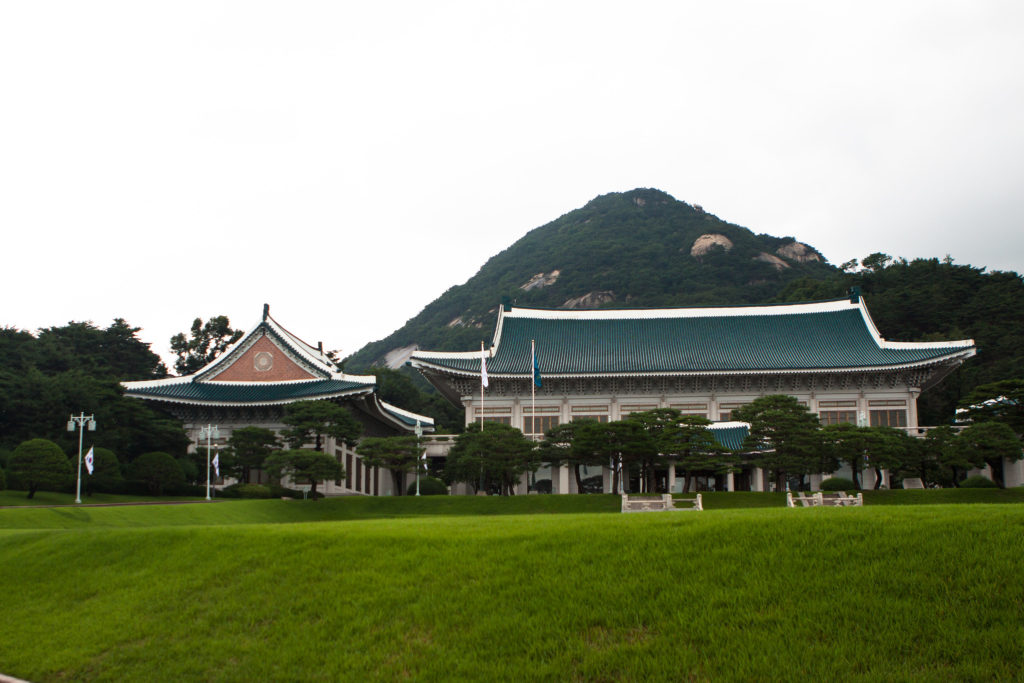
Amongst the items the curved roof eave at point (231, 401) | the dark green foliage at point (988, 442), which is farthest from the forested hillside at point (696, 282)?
the curved roof eave at point (231, 401)

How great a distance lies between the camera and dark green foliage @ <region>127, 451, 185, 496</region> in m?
37.9

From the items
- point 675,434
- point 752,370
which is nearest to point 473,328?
point 752,370

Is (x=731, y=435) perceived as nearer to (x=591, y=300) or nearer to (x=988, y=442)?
(x=988, y=442)

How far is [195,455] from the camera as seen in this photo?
4247 centimetres

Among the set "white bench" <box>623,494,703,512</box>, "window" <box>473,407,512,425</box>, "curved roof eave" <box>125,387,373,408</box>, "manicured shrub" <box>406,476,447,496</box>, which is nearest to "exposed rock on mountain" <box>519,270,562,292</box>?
"window" <box>473,407,512,425</box>

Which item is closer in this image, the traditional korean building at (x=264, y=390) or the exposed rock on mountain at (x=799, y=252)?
the traditional korean building at (x=264, y=390)

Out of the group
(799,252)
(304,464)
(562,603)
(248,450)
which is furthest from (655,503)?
(799,252)

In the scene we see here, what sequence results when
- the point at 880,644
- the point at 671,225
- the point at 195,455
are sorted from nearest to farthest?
the point at 880,644 < the point at 195,455 < the point at 671,225

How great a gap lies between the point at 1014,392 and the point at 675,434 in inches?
509

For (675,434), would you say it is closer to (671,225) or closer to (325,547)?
(325,547)

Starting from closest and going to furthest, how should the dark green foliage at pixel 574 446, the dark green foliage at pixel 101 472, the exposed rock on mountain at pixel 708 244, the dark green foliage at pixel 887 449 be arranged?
the dark green foliage at pixel 887 449 < the dark green foliage at pixel 574 446 < the dark green foliage at pixel 101 472 < the exposed rock on mountain at pixel 708 244

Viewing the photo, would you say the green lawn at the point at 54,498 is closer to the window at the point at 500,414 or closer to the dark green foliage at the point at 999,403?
the window at the point at 500,414

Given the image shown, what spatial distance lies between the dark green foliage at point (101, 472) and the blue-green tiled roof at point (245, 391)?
6.85 metres

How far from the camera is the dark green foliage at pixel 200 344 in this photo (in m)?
70.5
